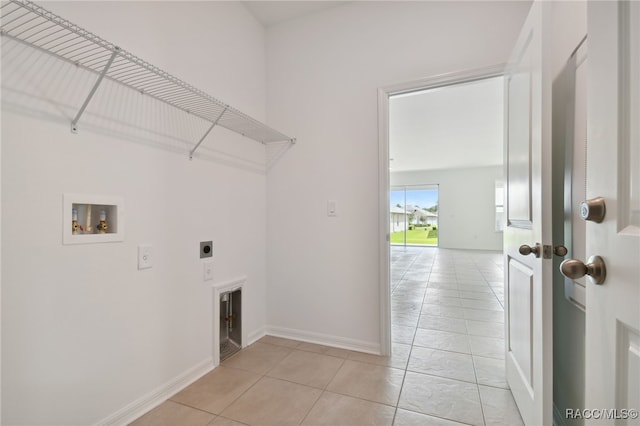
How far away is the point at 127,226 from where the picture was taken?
1.48 metres

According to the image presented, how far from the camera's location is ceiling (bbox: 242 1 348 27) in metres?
2.34

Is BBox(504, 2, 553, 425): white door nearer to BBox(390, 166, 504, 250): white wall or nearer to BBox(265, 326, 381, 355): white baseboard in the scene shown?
BBox(265, 326, 381, 355): white baseboard

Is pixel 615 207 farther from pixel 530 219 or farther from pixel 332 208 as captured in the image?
pixel 332 208

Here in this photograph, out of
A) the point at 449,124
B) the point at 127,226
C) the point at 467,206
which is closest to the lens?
the point at 127,226

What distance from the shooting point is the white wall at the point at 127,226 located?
1097 millimetres

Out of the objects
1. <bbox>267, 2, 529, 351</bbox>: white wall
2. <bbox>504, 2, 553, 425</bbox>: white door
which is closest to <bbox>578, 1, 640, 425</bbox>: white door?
<bbox>504, 2, 553, 425</bbox>: white door

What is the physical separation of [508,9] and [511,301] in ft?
6.25

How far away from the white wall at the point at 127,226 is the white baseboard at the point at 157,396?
0.02 metres

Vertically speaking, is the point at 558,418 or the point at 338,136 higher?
the point at 338,136

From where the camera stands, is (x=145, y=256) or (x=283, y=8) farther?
(x=283, y=8)

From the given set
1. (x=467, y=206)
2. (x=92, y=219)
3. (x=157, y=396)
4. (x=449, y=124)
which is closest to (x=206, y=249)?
(x=92, y=219)

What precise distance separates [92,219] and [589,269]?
1927mm

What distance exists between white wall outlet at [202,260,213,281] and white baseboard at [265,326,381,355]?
3.04 ft

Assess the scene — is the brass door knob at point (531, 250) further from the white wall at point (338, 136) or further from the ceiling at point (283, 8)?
the ceiling at point (283, 8)
